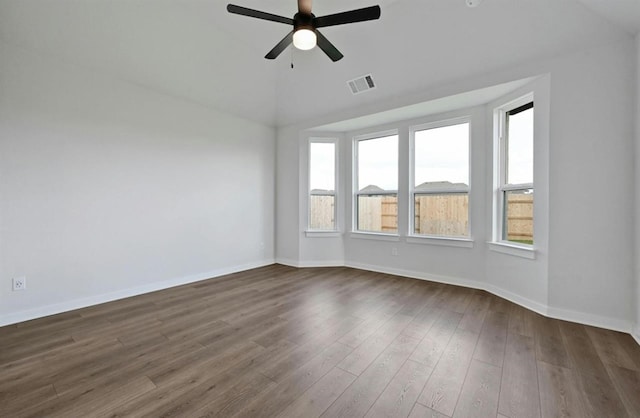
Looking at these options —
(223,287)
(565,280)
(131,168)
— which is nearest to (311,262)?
(223,287)

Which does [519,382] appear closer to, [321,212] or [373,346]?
[373,346]

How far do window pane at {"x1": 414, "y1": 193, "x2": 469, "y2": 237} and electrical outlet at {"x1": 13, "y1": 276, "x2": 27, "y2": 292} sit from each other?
495 centimetres

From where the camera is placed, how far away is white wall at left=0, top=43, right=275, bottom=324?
2748 millimetres

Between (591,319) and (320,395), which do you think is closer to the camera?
(320,395)

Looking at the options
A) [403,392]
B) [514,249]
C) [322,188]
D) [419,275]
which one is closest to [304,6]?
[403,392]

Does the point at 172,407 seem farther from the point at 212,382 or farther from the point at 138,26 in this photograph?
the point at 138,26

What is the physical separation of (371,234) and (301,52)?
3100mm

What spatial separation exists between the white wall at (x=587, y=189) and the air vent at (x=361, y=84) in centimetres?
150

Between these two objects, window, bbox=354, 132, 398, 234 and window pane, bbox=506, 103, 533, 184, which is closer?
window pane, bbox=506, 103, 533, 184

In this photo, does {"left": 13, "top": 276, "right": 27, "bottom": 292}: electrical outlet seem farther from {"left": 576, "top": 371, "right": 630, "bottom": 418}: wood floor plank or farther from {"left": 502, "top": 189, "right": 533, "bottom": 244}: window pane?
{"left": 502, "top": 189, "right": 533, "bottom": 244}: window pane

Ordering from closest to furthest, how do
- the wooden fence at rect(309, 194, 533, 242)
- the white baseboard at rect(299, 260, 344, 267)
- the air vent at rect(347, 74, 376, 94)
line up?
1. the wooden fence at rect(309, 194, 533, 242)
2. the air vent at rect(347, 74, 376, 94)
3. the white baseboard at rect(299, 260, 344, 267)

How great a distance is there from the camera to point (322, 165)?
5324 mm

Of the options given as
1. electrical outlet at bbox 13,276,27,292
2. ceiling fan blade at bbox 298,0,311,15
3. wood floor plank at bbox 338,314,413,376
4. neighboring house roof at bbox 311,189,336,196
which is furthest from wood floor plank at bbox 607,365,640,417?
electrical outlet at bbox 13,276,27,292

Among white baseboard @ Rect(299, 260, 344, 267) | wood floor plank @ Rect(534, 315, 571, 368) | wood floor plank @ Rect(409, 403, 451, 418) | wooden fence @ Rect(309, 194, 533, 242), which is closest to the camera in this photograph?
wood floor plank @ Rect(409, 403, 451, 418)
